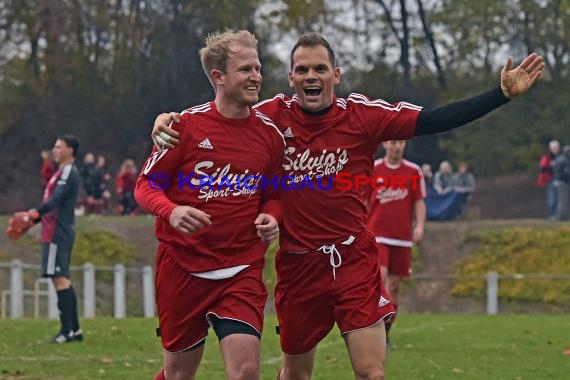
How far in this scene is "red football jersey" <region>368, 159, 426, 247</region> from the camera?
46.0ft

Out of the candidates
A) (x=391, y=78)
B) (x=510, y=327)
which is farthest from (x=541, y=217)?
(x=510, y=327)

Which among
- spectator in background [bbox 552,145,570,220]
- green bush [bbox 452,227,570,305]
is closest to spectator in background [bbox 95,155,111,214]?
green bush [bbox 452,227,570,305]

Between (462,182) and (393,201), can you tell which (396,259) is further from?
(462,182)

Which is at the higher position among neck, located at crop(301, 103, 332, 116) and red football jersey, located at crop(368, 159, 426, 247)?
neck, located at crop(301, 103, 332, 116)

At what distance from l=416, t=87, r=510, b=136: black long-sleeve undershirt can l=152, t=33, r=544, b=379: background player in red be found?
11mm

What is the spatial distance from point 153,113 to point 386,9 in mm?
9300

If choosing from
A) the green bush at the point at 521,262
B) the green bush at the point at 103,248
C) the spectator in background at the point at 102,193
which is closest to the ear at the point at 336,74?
the green bush at the point at 521,262

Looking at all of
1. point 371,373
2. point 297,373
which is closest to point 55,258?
point 297,373

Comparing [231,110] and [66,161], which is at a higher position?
[231,110]

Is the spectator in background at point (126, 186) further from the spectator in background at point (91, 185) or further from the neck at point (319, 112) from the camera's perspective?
the neck at point (319, 112)

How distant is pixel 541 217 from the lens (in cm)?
3825

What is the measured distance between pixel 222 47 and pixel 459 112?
1.42 meters

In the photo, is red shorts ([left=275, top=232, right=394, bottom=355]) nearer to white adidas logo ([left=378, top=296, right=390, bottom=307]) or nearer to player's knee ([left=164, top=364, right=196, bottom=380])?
white adidas logo ([left=378, top=296, right=390, bottom=307])

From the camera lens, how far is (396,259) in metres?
14.0
